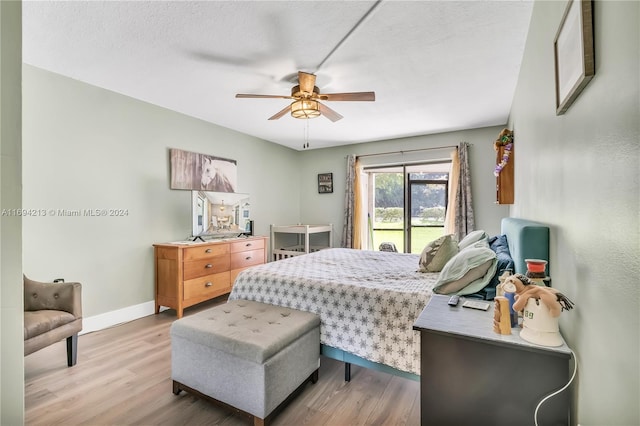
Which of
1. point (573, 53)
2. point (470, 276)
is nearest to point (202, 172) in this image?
point (470, 276)

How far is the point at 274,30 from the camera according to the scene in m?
2.12

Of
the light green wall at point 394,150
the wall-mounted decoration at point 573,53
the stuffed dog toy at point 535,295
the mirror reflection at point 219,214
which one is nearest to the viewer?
the wall-mounted decoration at point 573,53

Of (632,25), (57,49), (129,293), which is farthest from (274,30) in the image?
(129,293)

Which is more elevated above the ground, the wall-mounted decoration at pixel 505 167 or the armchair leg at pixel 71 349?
the wall-mounted decoration at pixel 505 167

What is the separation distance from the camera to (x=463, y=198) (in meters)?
4.67

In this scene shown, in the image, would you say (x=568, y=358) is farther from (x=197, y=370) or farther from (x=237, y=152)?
(x=237, y=152)

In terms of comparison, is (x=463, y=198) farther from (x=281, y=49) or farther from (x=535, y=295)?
(x=535, y=295)

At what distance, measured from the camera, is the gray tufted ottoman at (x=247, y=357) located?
1.68 meters

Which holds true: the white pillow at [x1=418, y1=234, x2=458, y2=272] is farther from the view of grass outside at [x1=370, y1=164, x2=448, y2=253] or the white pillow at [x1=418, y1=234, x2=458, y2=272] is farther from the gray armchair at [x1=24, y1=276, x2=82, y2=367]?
the gray armchair at [x1=24, y1=276, x2=82, y2=367]

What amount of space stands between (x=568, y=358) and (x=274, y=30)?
93.4 inches

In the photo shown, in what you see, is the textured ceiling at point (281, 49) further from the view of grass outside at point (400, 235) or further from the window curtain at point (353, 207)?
the view of grass outside at point (400, 235)

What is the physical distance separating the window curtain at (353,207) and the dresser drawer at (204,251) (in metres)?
2.40

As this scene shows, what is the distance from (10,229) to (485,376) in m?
1.55

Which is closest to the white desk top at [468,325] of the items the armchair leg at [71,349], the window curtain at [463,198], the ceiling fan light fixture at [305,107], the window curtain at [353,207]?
the ceiling fan light fixture at [305,107]
